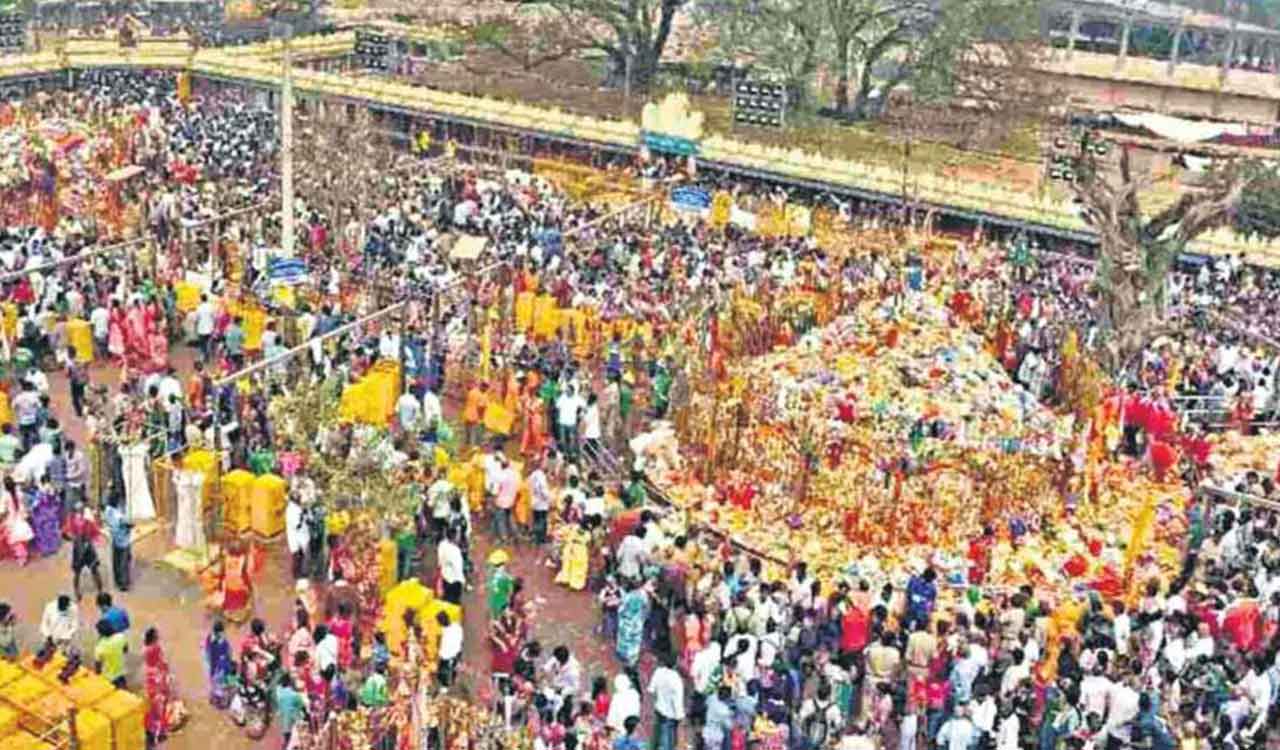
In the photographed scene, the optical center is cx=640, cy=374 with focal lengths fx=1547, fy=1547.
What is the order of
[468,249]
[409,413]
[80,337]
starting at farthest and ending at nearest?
1. [468,249]
2. [80,337]
3. [409,413]

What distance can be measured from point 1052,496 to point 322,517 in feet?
23.4

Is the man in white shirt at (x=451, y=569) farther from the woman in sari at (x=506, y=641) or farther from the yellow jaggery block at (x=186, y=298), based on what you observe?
the yellow jaggery block at (x=186, y=298)

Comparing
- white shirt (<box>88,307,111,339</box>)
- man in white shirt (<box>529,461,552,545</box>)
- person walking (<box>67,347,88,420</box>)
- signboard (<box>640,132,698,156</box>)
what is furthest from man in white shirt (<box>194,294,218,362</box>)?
signboard (<box>640,132,698,156</box>)

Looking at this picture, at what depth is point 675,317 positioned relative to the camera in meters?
19.6

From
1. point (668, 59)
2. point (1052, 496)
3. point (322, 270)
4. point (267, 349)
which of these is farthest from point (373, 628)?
point (668, 59)

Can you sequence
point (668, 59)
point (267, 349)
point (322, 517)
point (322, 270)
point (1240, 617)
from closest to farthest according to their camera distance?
point (1240, 617), point (322, 517), point (267, 349), point (322, 270), point (668, 59)

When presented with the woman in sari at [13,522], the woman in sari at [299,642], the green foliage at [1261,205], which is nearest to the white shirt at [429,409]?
the woman in sari at [13,522]

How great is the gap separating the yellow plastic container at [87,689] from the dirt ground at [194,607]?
3.40 feet

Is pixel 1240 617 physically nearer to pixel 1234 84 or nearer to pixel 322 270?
pixel 322 270

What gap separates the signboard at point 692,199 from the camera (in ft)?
79.2

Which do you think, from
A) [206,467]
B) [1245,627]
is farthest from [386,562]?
[1245,627]

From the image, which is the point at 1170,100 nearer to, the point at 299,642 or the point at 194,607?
the point at 194,607

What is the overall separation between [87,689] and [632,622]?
164 inches

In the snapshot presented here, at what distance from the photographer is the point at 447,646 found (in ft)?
39.7
